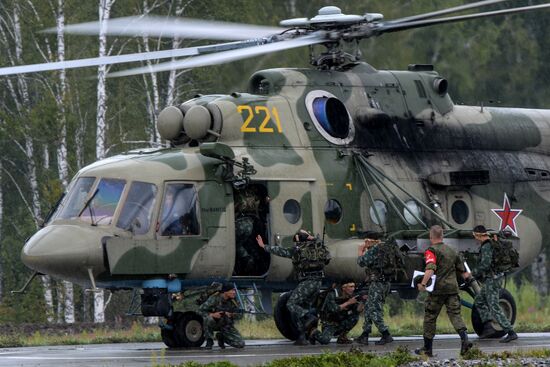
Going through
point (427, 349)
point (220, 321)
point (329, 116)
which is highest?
point (329, 116)

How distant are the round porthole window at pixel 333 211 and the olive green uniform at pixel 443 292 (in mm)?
3973

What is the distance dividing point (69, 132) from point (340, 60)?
12545 millimetres

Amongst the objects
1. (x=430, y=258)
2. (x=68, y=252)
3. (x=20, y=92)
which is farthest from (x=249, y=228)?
(x=20, y=92)

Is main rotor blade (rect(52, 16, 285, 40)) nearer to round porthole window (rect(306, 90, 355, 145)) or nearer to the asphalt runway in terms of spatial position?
round porthole window (rect(306, 90, 355, 145))

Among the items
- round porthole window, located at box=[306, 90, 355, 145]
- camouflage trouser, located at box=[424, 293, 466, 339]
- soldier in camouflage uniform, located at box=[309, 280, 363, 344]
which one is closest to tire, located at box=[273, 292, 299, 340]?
soldier in camouflage uniform, located at box=[309, 280, 363, 344]

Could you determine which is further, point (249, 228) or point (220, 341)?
point (249, 228)

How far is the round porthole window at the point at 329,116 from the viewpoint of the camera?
18688 millimetres

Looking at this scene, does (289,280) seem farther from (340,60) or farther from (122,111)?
(122,111)

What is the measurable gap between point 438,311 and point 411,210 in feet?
15.4

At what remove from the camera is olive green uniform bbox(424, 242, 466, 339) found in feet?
47.2

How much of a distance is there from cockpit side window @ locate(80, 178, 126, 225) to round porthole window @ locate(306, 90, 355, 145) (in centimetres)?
325

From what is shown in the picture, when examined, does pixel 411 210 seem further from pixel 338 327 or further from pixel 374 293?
pixel 338 327

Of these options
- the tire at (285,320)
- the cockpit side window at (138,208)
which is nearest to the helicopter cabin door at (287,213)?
the tire at (285,320)

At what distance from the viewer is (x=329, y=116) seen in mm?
18750
